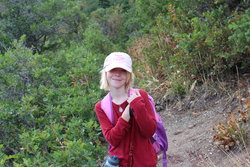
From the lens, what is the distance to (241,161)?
3287 millimetres

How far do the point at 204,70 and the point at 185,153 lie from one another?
6.79 feet

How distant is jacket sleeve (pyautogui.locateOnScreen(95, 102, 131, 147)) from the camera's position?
7.31ft

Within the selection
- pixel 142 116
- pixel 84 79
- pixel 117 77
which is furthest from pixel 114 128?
pixel 84 79

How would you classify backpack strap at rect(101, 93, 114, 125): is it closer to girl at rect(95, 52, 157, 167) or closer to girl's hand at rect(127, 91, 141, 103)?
girl at rect(95, 52, 157, 167)

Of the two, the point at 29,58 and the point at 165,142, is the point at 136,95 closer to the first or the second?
the point at 165,142

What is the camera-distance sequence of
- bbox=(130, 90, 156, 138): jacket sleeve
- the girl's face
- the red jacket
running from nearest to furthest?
bbox=(130, 90, 156, 138): jacket sleeve < the red jacket < the girl's face

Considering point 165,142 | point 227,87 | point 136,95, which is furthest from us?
point 227,87

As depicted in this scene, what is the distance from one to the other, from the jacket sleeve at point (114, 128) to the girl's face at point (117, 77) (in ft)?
0.72

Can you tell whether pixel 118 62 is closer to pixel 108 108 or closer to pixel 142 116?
pixel 108 108

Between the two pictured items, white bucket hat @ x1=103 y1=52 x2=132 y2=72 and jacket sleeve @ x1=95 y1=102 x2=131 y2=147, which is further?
white bucket hat @ x1=103 y1=52 x2=132 y2=72

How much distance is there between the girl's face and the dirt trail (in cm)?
157

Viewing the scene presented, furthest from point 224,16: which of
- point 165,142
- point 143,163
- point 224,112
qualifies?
point 143,163

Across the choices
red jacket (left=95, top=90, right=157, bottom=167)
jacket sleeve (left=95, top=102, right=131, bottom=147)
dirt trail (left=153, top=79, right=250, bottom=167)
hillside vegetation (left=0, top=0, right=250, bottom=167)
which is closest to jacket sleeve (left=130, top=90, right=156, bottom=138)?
red jacket (left=95, top=90, right=157, bottom=167)

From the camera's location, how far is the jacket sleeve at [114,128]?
2.23 m
